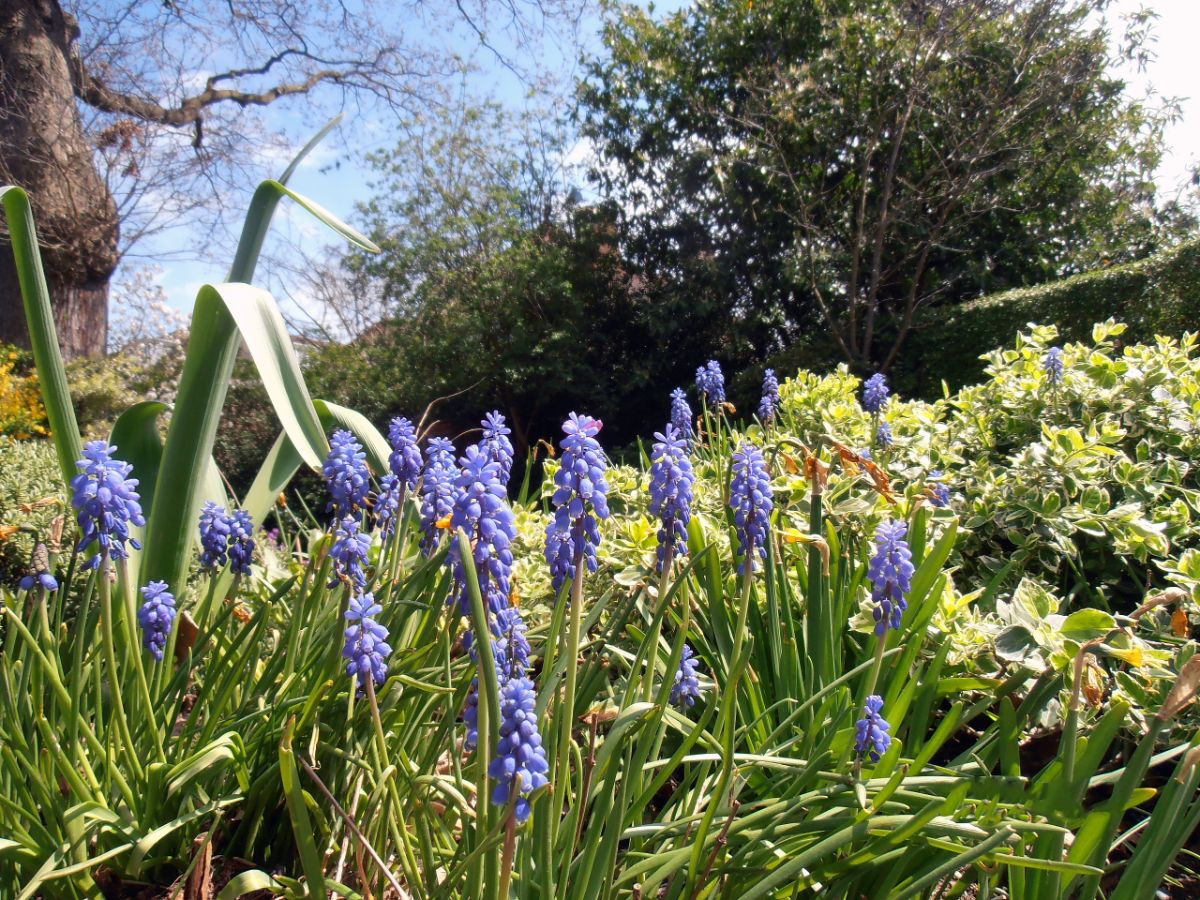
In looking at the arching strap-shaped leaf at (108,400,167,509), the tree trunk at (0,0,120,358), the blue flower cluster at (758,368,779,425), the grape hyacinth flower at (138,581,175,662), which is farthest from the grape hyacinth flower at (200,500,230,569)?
the tree trunk at (0,0,120,358)

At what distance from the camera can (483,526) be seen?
118 cm

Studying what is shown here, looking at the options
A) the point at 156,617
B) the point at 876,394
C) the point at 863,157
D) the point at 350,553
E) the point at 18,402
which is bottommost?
the point at 156,617

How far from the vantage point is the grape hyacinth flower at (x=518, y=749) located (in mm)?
944

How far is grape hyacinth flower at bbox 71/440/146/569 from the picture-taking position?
4.64 ft

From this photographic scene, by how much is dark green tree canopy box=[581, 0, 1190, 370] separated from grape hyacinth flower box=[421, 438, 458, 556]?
9851 millimetres

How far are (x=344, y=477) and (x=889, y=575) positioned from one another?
45.2 inches

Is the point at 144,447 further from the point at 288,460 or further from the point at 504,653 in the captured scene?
the point at 504,653

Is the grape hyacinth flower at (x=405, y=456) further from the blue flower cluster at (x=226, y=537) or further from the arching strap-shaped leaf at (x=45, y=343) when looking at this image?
the arching strap-shaped leaf at (x=45, y=343)

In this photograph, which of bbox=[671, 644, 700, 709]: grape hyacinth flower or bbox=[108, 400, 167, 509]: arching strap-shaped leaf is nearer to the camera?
bbox=[671, 644, 700, 709]: grape hyacinth flower

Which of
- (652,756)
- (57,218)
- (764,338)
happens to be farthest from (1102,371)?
(57,218)

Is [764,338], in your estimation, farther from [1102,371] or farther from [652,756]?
[652,756]

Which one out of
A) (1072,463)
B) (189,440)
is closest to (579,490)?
(189,440)

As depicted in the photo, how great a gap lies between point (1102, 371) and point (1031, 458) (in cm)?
76

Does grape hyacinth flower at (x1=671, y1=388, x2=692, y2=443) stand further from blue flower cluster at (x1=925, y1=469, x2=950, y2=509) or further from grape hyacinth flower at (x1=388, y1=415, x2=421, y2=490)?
grape hyacinth flower at (x1=388, y1=415, x2=421, y2=490)
